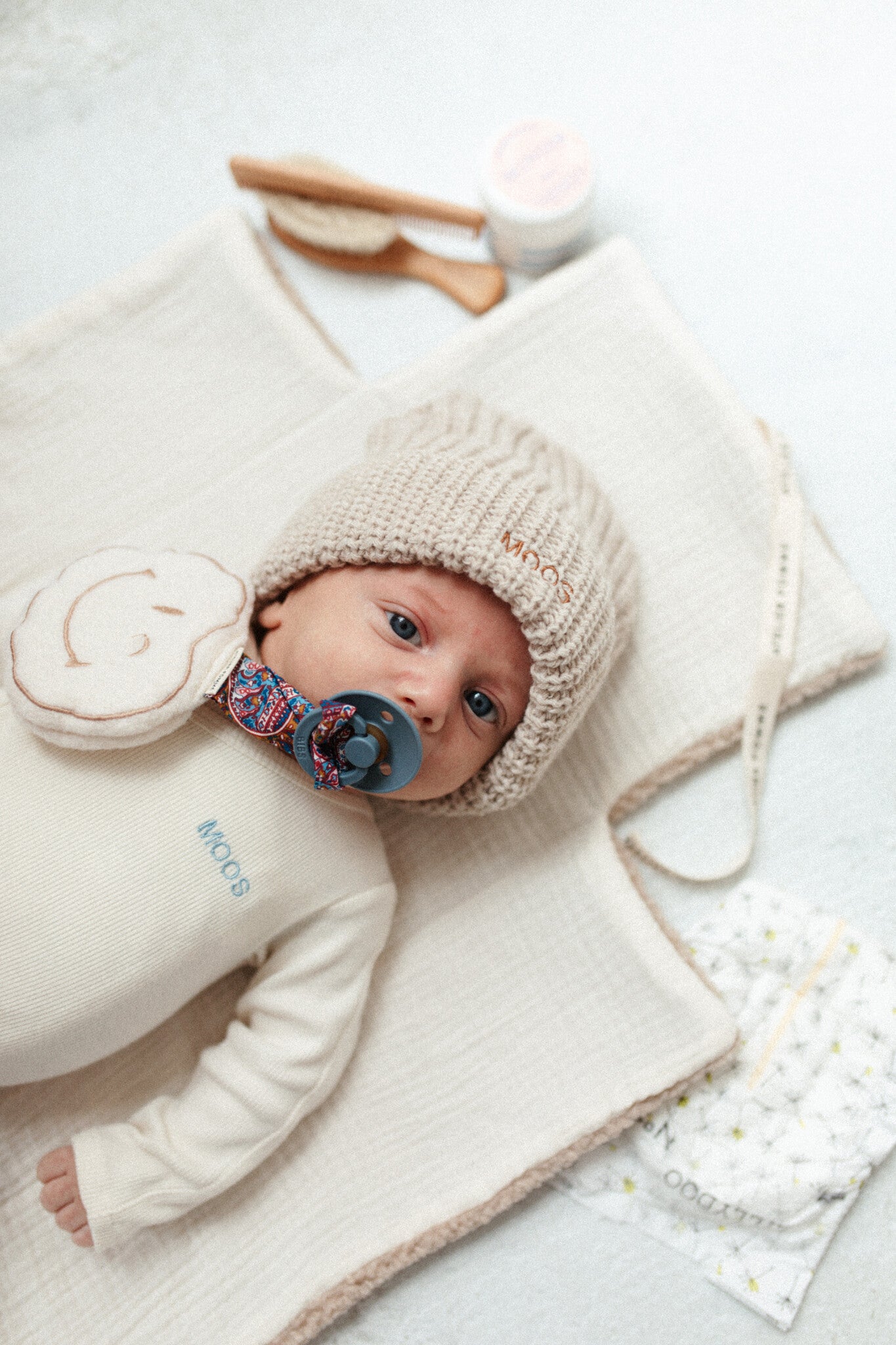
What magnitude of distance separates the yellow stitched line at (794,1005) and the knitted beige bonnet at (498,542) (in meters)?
0.44

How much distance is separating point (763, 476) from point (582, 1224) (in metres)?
0.95

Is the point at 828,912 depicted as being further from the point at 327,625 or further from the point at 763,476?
the point at 327,625

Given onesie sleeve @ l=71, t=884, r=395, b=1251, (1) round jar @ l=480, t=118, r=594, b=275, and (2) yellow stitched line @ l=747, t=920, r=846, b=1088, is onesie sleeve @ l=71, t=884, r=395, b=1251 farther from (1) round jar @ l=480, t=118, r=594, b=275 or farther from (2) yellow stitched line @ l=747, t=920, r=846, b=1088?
(1) round jar @ l=480, t=118, r=594, b=275

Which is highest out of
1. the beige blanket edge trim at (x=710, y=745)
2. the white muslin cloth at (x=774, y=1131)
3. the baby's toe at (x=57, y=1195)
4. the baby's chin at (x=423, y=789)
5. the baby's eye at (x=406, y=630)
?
the baby's eye at (x=406, y=630)

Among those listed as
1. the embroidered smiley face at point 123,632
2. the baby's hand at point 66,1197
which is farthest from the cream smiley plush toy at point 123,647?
the baby's hand at point 66,1197

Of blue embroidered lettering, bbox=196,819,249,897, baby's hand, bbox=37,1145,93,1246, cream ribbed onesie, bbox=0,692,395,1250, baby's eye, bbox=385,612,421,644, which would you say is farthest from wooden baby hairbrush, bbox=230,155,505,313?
baby's hand, bbox=37,1145,93,1246

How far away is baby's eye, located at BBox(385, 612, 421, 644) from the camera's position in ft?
3.13

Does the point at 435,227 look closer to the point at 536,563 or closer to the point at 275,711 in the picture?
the point at 536,563

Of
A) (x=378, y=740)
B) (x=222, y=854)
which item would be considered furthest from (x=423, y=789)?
(x=222, y=854)

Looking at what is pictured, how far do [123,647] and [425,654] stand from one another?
0.31m

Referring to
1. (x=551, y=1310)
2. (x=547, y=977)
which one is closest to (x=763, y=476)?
(x=547, y=977)

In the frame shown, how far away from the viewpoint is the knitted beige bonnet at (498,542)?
0.94 meters

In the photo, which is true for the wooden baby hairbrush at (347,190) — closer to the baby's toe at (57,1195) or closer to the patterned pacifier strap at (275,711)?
the patterned pacifier strap at (275,711)

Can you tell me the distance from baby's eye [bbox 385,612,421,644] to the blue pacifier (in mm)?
73
